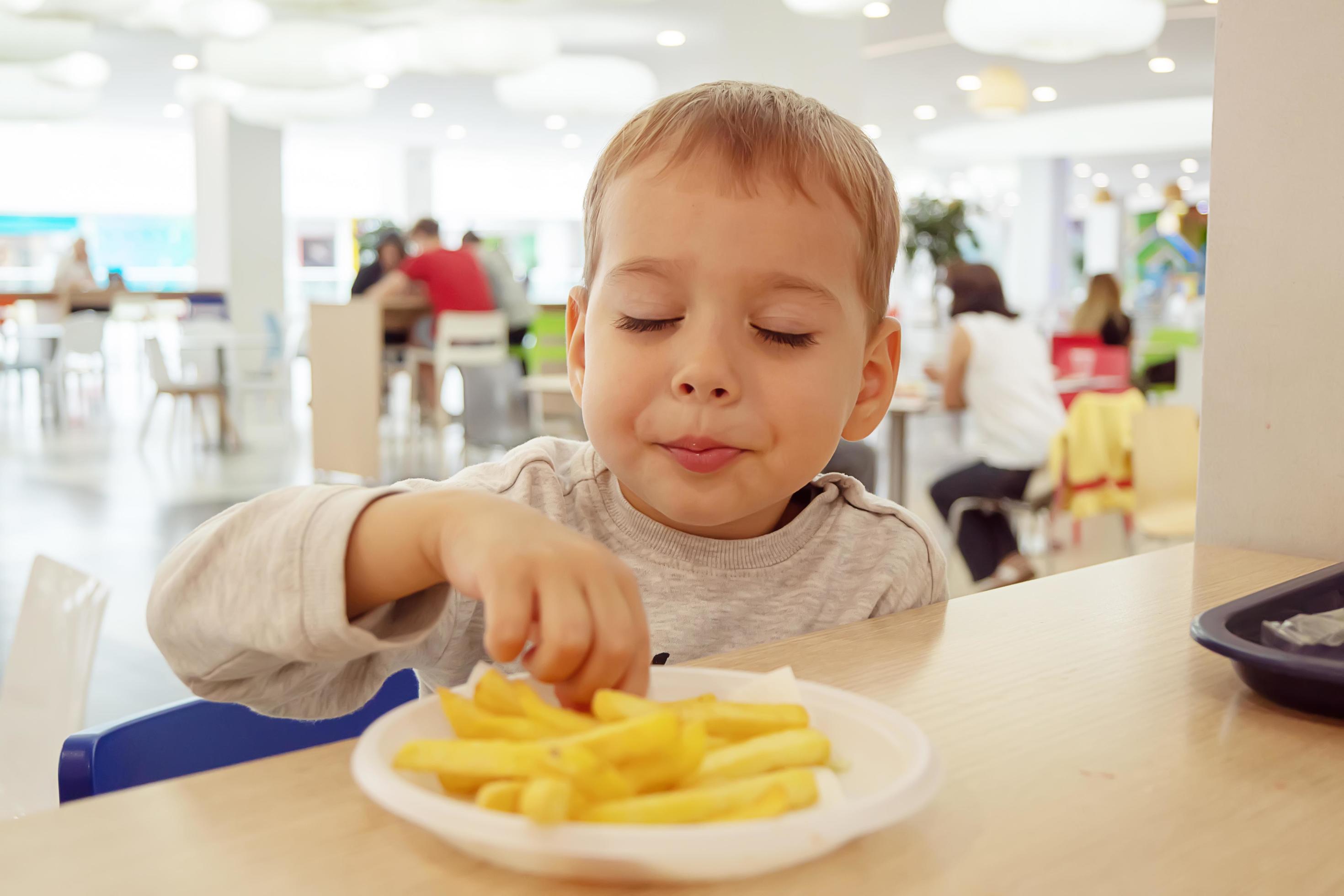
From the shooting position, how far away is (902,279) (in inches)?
560

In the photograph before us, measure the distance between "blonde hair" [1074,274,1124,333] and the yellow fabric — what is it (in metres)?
2.57

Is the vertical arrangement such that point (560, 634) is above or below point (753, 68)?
below

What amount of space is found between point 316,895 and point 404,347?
8.30 metres

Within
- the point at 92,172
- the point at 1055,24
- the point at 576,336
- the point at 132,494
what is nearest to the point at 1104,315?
the point at 1055,24

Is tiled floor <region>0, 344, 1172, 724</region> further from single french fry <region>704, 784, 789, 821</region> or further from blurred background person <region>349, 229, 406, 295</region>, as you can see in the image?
single french fry <region>704, 784, 789, 821</region>

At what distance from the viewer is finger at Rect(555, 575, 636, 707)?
55cm

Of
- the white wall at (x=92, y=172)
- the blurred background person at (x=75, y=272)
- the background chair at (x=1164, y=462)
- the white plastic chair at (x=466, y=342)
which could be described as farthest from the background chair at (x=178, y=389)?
Answer: the white wall at (x=92, y=172)

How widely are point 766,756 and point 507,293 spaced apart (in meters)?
7.66

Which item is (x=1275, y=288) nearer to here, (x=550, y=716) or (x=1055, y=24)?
(x=550, y=716)

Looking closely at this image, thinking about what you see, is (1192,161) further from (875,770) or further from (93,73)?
(875,770)

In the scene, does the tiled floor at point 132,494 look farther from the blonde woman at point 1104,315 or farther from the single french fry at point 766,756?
the single french fry at point 766,756

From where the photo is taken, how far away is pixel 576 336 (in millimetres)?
1056

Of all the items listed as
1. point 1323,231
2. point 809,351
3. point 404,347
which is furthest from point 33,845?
point 404,347

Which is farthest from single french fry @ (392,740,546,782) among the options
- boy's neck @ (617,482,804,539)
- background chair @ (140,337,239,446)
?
background chair @ (140,337,239,446)
